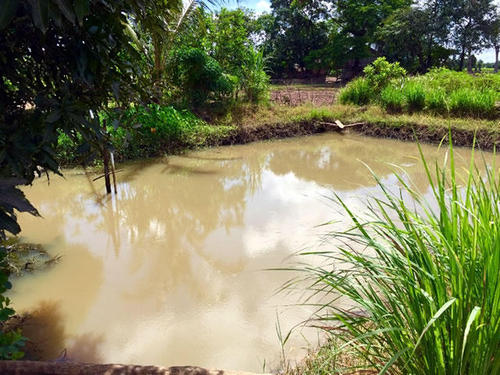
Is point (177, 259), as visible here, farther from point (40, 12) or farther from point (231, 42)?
point (231, 42)

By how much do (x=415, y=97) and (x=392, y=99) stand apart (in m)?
0.51

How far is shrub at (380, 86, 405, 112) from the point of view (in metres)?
8.73

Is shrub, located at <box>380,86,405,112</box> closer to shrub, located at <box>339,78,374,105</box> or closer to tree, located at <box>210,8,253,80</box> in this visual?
shrub, located at <box>339,78,374,105</box>

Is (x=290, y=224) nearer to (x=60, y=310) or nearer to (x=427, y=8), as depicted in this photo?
(x=60, y=310)

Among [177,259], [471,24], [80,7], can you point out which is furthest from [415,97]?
[471,24]

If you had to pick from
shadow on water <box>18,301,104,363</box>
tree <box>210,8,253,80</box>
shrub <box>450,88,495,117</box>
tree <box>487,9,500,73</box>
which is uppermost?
tree <box>487,9,500,73</box>

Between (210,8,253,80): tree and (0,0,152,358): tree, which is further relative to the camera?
(210,8,253,80): tree

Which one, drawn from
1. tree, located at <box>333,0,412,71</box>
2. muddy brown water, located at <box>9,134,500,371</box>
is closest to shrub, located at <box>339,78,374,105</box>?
muddy brown water, located at <box>9,134,500,371</box>

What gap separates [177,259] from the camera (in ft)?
10.7

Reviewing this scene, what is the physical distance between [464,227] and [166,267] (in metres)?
2.49

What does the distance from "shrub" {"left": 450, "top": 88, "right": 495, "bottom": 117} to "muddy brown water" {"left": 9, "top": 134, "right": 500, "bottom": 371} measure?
2.86 metres

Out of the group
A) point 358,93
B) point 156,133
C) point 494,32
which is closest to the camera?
point 156,133

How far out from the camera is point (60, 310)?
2.50m

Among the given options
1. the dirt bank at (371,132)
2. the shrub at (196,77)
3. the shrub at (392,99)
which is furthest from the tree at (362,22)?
the shrub at (196,77)
